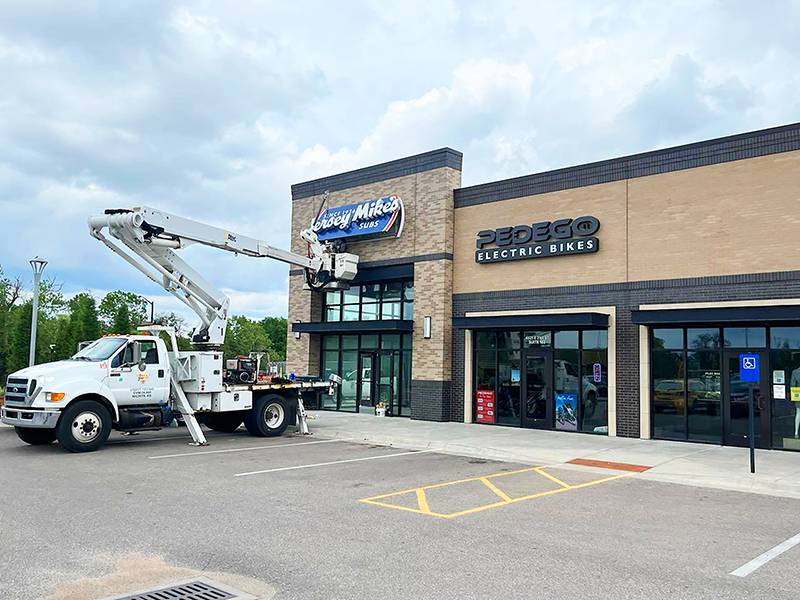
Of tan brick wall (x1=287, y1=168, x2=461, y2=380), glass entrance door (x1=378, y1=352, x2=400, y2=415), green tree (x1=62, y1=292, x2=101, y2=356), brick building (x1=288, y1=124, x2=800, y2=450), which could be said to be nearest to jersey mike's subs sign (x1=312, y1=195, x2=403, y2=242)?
brick building (x1=288, y1=124, x2=800, y2=450)

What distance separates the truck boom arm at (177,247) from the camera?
16.5 m

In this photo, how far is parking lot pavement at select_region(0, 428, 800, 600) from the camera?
6305 mm

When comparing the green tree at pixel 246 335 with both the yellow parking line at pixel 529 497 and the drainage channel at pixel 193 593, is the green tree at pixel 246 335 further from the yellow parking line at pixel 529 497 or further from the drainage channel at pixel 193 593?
the drainage channel at pixel 193 593

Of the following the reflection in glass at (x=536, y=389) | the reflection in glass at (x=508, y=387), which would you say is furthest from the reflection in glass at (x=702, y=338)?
the reflection in glass at (x=508, y=387)

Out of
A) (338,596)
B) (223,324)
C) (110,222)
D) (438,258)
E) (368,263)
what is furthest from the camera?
(368,263)

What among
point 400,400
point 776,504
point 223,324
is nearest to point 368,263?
point 400,400

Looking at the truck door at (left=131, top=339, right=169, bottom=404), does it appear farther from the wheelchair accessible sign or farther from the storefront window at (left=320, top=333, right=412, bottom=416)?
the wheelchair accessible sign

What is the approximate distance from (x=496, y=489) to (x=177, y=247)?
10.2 m

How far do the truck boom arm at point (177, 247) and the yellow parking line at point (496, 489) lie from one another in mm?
8939

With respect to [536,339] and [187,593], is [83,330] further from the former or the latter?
[187,593]

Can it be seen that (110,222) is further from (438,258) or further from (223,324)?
(438,258)

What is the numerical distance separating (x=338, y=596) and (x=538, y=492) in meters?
5.67

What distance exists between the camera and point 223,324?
60.2 feet

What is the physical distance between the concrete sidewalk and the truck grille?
711 cm
